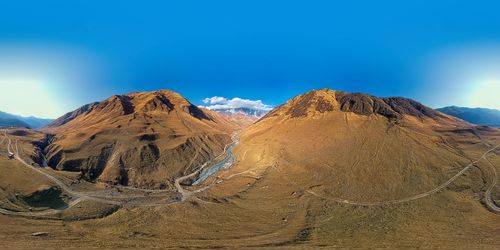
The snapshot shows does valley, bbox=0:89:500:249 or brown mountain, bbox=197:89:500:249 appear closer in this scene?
valley, bbox=0:89:500:249

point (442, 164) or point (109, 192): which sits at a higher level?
point (442, 164)

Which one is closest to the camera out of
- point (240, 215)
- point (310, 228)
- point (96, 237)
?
point (96, 237)

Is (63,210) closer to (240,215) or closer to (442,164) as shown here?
(240,215)

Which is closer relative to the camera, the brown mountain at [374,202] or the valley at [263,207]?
the valley at [263,207]

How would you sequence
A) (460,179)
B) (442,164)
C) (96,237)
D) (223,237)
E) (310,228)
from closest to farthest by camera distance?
1. (96,237)
2. (223,237)
3. (310,228)
4. (460,179)
5. (442,164)

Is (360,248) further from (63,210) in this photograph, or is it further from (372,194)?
(63,210)

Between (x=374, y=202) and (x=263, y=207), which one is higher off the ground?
(x=374, y=202)

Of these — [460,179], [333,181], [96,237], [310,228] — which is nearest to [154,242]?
[96,237]

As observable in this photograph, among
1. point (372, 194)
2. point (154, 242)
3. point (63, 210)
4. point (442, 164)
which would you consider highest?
point (442, 164)

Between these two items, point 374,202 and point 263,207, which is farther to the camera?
point 374,202

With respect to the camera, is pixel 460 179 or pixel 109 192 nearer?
pixel 109 192
